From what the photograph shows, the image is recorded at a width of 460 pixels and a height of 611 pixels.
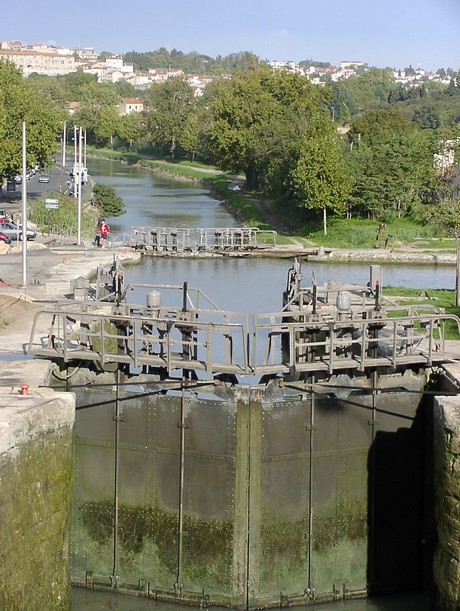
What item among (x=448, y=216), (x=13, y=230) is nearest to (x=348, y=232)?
(x=13, y=230)

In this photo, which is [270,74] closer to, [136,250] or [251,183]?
[251,183]

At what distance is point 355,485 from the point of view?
20.3 m

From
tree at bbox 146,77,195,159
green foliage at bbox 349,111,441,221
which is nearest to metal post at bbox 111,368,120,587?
green foliage at bbox 349,111,441,221

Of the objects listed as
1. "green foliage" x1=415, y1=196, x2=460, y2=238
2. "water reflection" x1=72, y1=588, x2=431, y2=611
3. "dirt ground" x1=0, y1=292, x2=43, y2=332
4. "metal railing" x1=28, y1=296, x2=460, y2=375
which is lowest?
"water reflection" x1=72, y1=588, x2=431, y2=611

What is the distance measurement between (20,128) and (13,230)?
17.6 metres

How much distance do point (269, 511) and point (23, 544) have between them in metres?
4.28

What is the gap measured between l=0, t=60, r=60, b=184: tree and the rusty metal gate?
47014 millimetres

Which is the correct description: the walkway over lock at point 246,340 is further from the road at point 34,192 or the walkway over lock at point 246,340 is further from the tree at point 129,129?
the tree at point 129,129

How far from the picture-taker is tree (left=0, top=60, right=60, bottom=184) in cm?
6588

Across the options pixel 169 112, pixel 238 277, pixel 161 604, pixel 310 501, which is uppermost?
pixel 169 112

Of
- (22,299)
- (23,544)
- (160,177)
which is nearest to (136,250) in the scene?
(22,299)

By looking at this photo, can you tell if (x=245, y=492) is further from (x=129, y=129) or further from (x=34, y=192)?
(x=129, y=129)

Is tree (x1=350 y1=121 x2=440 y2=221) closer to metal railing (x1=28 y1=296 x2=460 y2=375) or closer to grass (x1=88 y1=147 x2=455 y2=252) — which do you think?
grass (x1=88 y1=147 x2=455 y2=252)

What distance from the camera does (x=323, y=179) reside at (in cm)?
5700
